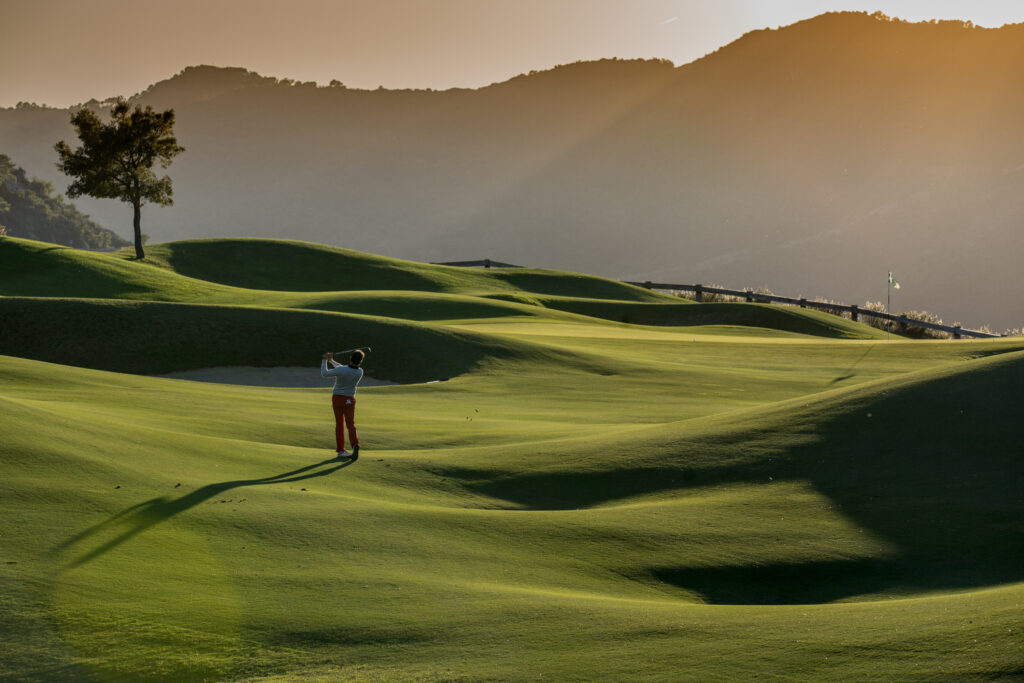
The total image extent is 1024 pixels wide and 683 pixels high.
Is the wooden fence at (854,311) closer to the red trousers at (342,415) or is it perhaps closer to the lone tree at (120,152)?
the lone tree at (120,152)

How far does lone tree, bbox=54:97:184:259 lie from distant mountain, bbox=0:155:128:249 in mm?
75359

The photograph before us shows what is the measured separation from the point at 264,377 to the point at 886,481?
22986 millimetres

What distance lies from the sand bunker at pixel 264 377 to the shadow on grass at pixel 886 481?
1755 centimetres

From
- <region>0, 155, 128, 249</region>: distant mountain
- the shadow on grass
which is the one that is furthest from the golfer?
<region>0, 155, 128, 249</region>: distant mountain

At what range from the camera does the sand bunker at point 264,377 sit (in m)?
34.2

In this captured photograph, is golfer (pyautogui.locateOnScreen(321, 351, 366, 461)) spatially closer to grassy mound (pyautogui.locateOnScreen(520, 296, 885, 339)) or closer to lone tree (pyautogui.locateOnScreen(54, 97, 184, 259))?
grassy mound (pyautogui.locateOnScreen(520, 296, 885, 339))

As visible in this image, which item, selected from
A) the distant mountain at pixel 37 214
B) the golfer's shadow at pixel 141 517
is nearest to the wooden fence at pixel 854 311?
the golfer's shadow at pixel 141 517

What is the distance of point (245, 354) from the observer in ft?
119

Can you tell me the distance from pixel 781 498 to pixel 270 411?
1190cm

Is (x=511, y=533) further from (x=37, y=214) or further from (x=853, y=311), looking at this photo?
(x=37, y=214)

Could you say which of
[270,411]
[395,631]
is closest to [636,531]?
[395,631]

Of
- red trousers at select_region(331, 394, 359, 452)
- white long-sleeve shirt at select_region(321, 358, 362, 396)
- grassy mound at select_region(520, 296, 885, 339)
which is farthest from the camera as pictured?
grassy mound at select_region(520, 296, 885, 339)

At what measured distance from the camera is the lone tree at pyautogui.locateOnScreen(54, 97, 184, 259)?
63344 millimetres

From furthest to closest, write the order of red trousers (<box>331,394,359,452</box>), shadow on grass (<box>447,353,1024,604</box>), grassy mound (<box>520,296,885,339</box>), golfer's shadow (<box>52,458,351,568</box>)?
1. grassy mound (<box>520,296,885,339</box>)
2. red trousers (<box>331,394,359,452</box>)
3. shadow on grass (<box>447,353,1024,604</box>)
4. golfer's shadow (<box>52,458,351,568</box>)
